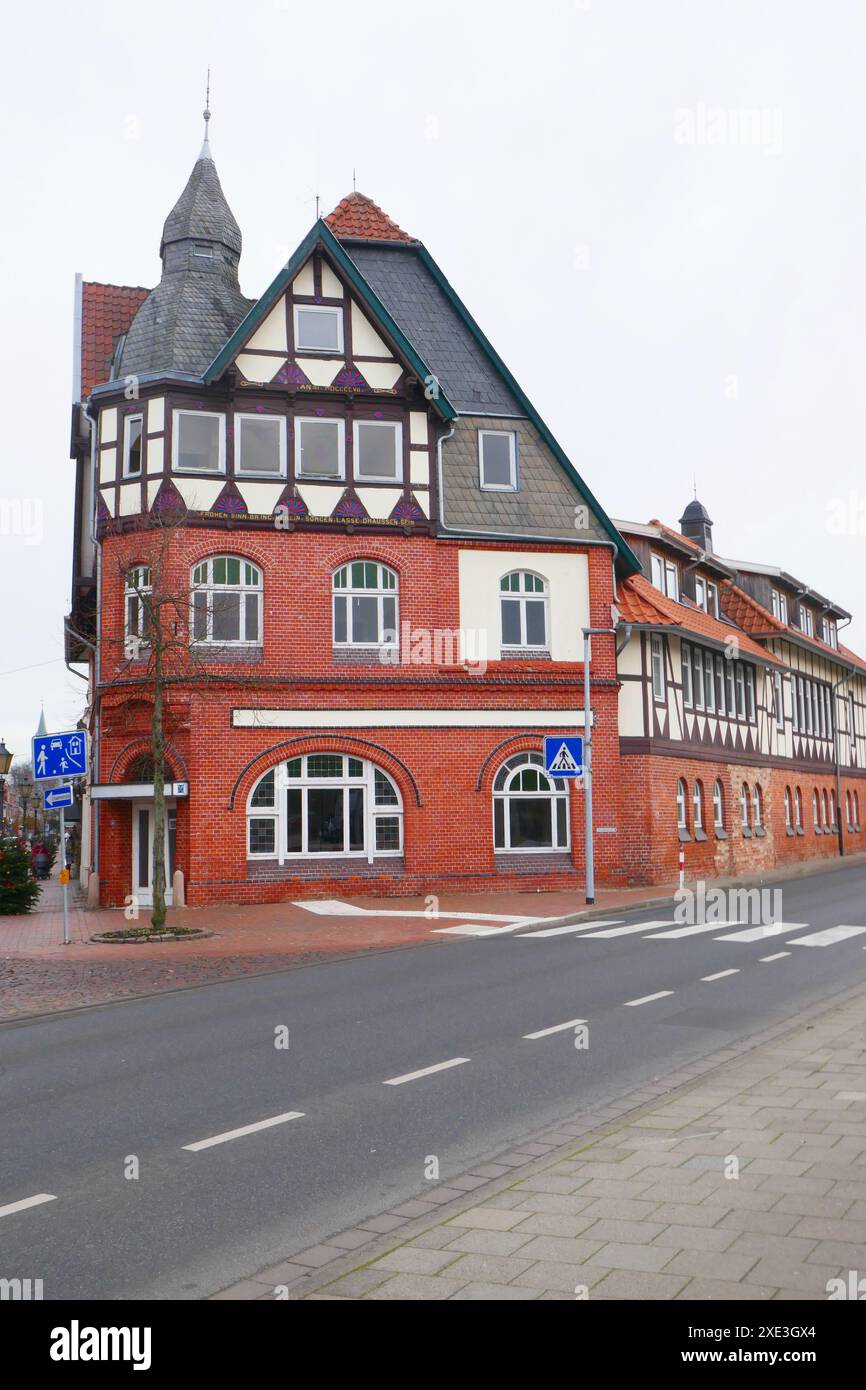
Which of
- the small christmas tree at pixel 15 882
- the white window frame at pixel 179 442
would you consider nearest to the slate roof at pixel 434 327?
the white window frame at pixel 179 442

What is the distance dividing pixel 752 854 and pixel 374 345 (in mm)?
19022

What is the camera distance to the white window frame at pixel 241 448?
26.3 metres

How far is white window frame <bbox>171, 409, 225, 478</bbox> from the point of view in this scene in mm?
26016

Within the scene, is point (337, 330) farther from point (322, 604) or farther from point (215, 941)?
point (215, 941)

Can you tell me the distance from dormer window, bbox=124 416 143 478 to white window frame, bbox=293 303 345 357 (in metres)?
3.64

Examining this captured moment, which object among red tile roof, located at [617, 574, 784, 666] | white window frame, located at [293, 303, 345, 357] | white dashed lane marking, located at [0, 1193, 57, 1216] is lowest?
white dashed lane marking, located at [0, 1193, 57, 1216]

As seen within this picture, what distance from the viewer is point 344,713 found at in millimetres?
26406

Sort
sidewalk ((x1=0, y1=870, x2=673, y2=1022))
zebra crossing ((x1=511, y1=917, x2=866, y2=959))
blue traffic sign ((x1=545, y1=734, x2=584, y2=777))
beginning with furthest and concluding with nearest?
blue traffic sign ((x1=545, y1=734, x2=584, y2=777)), zebra crossing ((x1=511, y1=917, x2=866, y2=959)), sidewalk ((x1=0, y1=870, x2=673, y2=1022))

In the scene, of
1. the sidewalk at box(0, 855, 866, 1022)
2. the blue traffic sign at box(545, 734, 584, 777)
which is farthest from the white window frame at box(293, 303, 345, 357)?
the sidewalk at box(0, 855, 866, 1022)

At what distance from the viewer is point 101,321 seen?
29.9m

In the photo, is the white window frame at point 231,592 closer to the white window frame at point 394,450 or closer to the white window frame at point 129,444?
the white window frame at point 129,444

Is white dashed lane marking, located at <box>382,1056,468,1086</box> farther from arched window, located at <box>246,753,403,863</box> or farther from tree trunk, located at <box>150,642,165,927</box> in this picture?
arched window, located at <box>246,753,403,863</box>

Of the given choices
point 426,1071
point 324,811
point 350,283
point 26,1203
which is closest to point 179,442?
point 350,283
